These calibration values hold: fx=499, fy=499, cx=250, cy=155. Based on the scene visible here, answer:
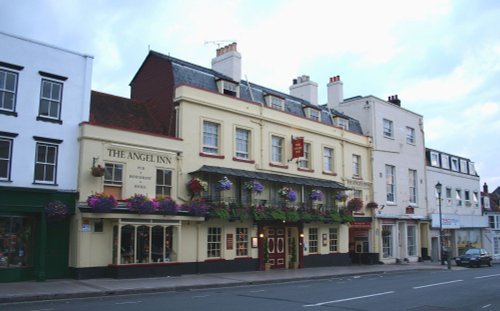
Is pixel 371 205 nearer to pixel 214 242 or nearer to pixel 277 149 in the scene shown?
pixel 277 149

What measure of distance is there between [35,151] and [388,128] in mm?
27624

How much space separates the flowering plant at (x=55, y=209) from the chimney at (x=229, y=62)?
1363 centimetres

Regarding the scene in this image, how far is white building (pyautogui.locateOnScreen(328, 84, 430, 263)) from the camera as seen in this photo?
1454 inches

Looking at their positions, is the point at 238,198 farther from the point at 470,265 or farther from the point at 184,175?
the point at 470,265

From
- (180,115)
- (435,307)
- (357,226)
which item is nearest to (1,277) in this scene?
(180,115)

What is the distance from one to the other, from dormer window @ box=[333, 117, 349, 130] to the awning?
521 cm

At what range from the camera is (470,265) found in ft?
117

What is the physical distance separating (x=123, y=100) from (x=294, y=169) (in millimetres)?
10723

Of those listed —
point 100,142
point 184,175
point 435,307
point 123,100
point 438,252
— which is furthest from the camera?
point 438,252

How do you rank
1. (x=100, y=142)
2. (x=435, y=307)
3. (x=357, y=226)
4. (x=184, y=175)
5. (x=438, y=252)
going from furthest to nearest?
(x=438, y=252), (x=357, y=226), (x=184, y=175), (x=100, y=142), (x=435, y=307)

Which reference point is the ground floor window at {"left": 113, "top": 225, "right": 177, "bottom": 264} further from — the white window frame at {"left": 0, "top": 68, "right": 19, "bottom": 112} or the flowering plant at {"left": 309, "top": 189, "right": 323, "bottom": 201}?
the flowering plant at {"left": 309, "top": 189, "right": 323, "bottom": 201}

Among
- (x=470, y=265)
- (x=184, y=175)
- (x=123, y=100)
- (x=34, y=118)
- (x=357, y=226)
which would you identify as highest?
(x=123, y=100)

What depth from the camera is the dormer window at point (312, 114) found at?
1307 inches

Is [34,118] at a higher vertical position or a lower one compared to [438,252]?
higher
